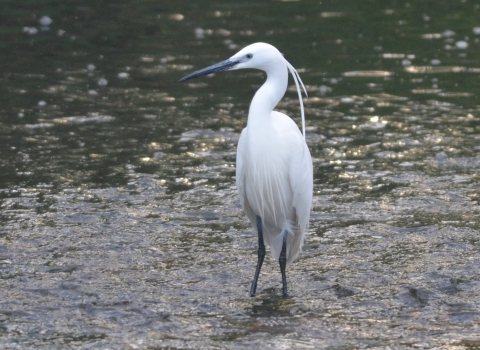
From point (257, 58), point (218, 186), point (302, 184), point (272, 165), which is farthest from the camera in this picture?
point (218, 186)

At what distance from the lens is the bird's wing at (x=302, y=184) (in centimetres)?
599

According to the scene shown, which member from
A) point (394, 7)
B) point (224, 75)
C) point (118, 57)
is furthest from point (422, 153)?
point (394, 7)

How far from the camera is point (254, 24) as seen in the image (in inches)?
555

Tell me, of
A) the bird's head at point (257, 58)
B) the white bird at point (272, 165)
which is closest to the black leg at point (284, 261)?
the white bird at point (272, 165)

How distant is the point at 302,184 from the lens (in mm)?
6051

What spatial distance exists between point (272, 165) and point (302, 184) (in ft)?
1.03

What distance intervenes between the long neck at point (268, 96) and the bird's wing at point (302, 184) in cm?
48

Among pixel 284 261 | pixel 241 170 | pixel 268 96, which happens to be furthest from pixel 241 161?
pixel 284 261

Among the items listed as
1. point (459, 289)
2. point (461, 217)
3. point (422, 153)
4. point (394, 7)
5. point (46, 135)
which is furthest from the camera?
point (394, 7)

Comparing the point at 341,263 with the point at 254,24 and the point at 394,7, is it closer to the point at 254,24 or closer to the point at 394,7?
the point at 254,24

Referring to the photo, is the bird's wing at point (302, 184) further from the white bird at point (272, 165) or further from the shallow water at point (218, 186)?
the shallow water at point (218, 186)

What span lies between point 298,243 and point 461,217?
178 centimetres

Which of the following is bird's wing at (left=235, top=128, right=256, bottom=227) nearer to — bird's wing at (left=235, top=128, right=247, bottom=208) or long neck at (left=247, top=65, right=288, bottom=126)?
bird's wing at (left=235, top=128, right=247, bottom=208)

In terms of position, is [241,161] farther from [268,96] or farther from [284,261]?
[284,261]
